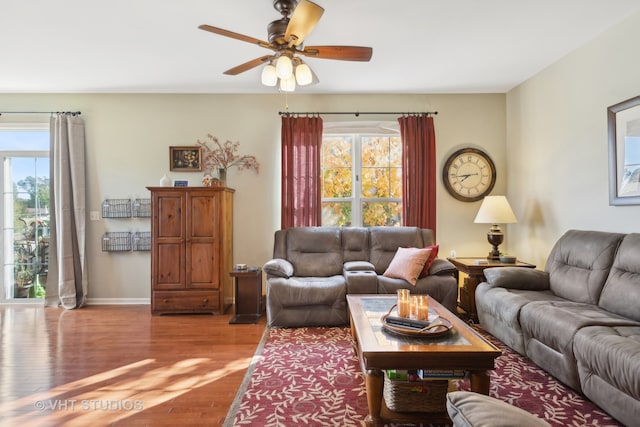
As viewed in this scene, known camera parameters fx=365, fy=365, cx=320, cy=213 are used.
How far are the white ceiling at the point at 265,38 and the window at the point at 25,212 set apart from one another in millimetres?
690

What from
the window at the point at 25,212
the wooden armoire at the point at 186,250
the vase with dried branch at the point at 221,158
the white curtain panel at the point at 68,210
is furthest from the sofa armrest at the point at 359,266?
the window at the point at 25,212

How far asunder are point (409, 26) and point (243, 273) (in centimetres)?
282

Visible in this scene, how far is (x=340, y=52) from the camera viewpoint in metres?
2.51

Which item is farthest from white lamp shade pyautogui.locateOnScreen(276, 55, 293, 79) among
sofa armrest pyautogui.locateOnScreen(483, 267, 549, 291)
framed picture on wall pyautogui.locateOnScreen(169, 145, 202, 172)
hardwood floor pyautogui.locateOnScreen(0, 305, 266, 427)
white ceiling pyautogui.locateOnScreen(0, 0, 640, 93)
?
framed picture on wall pyautogui.locateOnScreen(169, 145, 202, 172)

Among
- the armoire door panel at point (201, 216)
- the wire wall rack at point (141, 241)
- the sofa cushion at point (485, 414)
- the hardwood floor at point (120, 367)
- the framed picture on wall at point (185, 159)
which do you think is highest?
the framed picture on wall at point (185, 159)

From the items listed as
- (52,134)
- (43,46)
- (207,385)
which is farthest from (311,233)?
(52,134)

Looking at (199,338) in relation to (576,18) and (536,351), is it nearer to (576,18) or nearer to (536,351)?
(536,351)

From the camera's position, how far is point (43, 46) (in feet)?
10.9

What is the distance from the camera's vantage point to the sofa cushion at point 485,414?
28.4 inches

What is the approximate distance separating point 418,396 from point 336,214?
9.64ft

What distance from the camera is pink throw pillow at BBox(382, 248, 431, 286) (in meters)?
3.67

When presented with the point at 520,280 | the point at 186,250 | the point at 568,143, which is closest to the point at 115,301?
the point at 186,250

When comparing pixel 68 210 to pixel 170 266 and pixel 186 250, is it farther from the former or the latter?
pixel 186 250

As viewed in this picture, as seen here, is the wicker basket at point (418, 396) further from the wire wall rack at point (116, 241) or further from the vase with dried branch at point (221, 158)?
the wire wall rack at point (116, 241)
